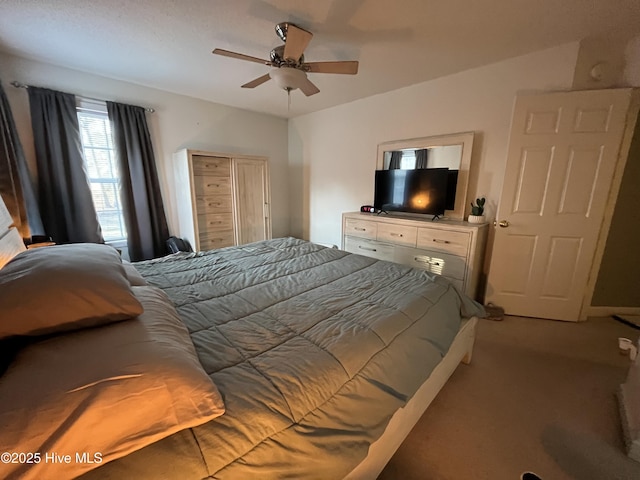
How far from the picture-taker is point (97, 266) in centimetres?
98

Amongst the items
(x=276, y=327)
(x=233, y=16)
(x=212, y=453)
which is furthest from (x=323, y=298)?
(x=233, y=16)

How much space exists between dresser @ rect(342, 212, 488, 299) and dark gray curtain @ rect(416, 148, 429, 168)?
0.66m

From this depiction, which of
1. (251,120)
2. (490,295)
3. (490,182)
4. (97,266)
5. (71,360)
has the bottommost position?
(490,295)

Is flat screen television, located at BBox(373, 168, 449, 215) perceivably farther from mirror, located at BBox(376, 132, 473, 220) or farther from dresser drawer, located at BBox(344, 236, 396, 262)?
dresser drawer, located at BBox(344, 236, 396, 262)

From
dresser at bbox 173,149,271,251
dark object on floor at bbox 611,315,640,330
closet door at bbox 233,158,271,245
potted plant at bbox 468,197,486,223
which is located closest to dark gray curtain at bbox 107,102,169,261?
dresser at bbox 173,149,271,251

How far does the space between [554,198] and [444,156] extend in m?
1.11

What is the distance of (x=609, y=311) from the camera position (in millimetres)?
2617

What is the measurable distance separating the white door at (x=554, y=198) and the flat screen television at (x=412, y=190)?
0.60 meters

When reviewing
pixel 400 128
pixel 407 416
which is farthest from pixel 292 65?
pixel 407 416

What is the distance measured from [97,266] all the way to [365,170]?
341 centimetres

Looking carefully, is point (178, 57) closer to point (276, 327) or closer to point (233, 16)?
point (233, 16)

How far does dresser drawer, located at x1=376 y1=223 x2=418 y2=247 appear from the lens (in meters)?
2.96

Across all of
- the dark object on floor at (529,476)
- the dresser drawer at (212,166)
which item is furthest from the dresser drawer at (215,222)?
the dark object on floor at (529,476)

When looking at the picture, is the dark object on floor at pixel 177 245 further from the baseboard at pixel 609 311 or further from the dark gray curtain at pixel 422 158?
the baseboard at pixel 609 311
